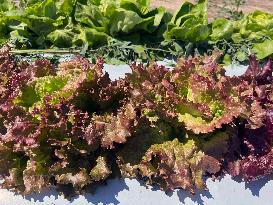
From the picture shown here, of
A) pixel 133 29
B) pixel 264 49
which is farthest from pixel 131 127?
pixel 264 49

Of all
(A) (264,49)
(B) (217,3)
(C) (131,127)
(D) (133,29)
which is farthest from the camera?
(B) (217,3)

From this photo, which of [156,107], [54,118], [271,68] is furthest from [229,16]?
[54,118]

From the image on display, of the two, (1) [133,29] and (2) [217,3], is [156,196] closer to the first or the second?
(1) [133,29]

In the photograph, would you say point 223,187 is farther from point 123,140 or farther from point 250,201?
point 123,140

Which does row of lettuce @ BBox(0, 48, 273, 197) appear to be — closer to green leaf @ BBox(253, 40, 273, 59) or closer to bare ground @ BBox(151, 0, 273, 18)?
green leaf @ BBox(253, 40, 273, 59)

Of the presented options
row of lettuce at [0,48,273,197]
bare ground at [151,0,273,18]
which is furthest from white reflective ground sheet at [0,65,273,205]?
bare ground at [151,0,273,18]

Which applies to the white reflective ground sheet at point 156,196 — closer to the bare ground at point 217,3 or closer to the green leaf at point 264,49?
the green leaf at point 264,49
